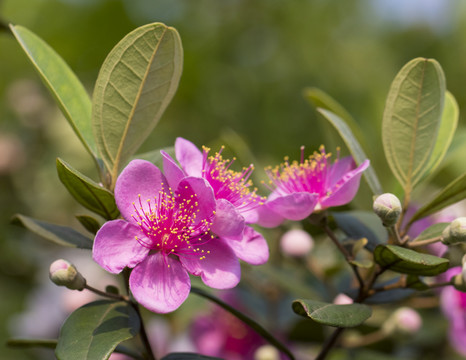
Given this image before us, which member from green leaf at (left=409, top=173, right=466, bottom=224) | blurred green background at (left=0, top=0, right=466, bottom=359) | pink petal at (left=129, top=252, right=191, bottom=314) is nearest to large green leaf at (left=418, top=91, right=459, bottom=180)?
green leaf at (left=409, top=173, right=466, bottom=224)

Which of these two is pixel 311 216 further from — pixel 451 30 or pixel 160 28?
pixel 451 30

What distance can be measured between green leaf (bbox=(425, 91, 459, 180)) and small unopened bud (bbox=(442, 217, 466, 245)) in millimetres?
235

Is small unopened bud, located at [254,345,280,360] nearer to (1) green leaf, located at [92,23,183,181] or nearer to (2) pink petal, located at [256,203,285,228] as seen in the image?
(2) pink petal, located at [256,203,285,228]

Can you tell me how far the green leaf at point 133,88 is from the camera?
124 centimetres

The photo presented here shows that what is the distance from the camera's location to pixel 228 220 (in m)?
1.26

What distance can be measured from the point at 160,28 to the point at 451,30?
331 centimetres

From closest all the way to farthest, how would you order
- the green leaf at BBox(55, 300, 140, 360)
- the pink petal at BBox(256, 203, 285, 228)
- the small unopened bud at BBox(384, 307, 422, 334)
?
1. the green leaf at BBox(55, 300, 140, 360)
2. the pink petal at BBox(256, 203, 285, 228)
3. the small unopened bud at BBox(384, 307, 422, 334)

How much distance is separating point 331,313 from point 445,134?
0.64 meters

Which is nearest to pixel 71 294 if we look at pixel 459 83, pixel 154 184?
pixel 154 184

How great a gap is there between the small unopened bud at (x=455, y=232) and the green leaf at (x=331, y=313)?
0.75 feet

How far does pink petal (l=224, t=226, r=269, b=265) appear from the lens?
Answer: 1.36 m

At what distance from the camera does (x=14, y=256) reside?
10.0ft

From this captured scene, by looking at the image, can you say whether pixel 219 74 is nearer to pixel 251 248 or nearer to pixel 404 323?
pixel 404 323

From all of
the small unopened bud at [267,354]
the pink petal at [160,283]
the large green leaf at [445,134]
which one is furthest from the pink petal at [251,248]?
the small unopened bud at [267,354]
